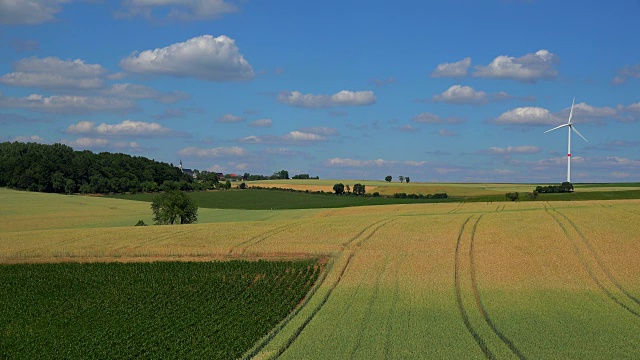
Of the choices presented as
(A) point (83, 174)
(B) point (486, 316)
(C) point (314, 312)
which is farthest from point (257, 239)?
(A) point (83, 174)

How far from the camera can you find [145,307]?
3097 centimetres

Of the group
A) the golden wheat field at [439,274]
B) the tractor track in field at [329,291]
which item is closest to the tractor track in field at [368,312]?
the golden wheat field at [439,274]

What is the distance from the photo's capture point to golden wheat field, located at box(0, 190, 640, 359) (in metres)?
24.3

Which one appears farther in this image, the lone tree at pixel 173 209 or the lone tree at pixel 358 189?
the lone tree at pixel 358 189

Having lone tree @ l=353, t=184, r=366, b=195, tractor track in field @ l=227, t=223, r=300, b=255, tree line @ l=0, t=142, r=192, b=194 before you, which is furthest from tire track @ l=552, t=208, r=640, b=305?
tree line @ l=0, t=142, r=192, b=194

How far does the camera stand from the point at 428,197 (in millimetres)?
114562

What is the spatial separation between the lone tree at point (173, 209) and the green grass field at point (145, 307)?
31.0 meters

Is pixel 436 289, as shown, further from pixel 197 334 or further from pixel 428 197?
pixel 428 197

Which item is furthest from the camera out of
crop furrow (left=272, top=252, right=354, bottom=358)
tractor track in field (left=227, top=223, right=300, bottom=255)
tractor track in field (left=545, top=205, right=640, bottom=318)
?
tractor track in field (left=227, top=223, right=300, bottom=255)

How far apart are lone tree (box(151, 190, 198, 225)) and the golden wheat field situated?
17.1m

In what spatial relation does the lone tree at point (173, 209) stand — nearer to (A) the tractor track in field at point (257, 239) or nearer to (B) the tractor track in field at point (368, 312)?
(A) the tractor track in field at point (257, 239)

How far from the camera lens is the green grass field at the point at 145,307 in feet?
78.9

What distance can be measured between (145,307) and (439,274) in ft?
54.2

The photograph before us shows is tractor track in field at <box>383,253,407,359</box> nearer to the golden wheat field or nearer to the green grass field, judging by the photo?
the golden wheat field
